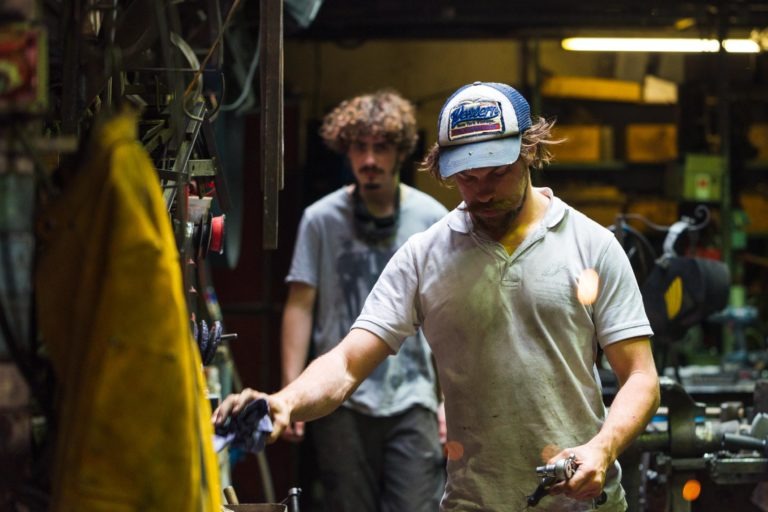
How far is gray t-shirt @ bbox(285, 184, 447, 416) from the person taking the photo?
4719mm

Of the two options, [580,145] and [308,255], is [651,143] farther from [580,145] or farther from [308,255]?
[308,255]

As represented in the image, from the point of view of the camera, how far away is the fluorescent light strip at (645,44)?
302 inches

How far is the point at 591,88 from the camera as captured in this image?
8031mm

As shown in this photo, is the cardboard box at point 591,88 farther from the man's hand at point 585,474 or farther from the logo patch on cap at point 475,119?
the man's hand at point 585,474

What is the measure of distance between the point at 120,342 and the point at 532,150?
5.76 ft

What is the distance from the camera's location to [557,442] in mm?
3115

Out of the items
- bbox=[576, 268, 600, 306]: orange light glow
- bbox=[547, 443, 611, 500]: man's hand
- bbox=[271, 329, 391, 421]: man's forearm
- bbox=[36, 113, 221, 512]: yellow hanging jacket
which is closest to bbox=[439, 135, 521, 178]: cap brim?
bbox=[576, 268, 600, 306]: orange light glow

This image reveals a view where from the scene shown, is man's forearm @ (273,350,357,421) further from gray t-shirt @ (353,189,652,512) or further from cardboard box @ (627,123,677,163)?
cardboard box @ (627,123,677,163)

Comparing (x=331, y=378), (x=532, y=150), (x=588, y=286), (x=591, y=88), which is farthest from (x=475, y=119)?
(x=591, y=88)

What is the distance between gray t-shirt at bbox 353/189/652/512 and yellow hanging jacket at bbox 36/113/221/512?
4.59 ft

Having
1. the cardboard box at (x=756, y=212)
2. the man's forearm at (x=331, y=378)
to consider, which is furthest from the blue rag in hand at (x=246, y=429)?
the cardboard box at (x=756, y=212)

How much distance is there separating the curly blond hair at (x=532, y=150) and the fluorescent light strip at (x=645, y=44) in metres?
4.40

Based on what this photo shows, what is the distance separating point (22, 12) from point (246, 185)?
552cm

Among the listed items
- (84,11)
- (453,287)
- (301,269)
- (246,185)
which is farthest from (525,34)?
(84,11)
